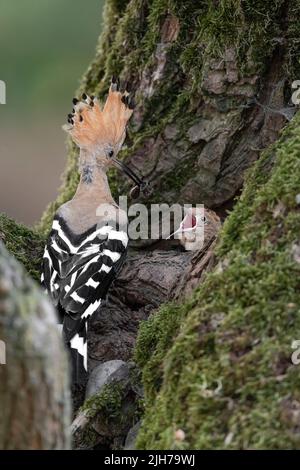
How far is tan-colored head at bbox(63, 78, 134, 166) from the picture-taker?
4465mm

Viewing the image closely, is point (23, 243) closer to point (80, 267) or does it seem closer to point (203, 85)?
point (80, 267)

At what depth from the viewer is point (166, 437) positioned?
2641 mm

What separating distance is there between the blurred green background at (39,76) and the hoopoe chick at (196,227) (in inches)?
191

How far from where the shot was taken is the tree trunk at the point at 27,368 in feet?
7.18

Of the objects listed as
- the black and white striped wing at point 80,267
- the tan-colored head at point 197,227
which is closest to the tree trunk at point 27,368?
the black and white striped wing at point 80,267

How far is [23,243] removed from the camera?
13.8 feet

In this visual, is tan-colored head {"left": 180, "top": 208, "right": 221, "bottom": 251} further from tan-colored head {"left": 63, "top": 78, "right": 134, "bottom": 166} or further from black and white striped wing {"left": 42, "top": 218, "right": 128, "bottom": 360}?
tan-colored head {"left": 63, "top": 78, "right": 134, "bottom": 166}

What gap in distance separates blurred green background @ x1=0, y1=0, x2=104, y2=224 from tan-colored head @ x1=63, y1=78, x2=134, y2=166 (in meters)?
4.37

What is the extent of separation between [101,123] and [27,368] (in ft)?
8.67

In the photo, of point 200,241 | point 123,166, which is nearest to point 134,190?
point 123,166

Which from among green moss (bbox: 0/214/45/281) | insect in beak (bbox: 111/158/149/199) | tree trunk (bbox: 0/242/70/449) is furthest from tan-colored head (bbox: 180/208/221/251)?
tree trunk (bbox: 0/242/70/449)

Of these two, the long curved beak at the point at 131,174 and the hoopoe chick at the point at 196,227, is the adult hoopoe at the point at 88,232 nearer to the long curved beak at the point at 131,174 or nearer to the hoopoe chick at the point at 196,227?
the long curved beak at the point at 131,174

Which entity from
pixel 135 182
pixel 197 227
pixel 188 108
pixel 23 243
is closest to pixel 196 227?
pixel 197 227

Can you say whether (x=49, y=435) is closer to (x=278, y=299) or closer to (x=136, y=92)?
(x=278, y=299)
